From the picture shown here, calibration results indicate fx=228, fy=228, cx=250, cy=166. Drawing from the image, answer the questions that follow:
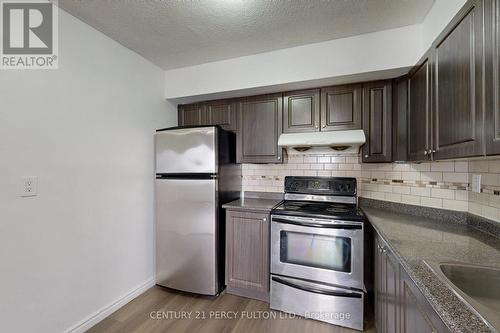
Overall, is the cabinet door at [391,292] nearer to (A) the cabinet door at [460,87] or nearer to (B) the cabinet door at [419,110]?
(A) the cabinet door at [460,87]

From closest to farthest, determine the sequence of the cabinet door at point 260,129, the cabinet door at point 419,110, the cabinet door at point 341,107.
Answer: the cabinet door at point 419,110
the cabinet door at point 341,107
the cabinet door at point 260,129

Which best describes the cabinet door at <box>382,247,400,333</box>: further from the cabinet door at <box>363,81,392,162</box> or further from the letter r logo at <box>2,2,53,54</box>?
the letter r logo at <box>2,2,53,54</box>

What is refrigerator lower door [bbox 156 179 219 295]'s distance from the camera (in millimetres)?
2250

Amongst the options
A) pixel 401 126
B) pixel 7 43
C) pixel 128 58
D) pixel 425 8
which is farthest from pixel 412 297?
pixel 128 58

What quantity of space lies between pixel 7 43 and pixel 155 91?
124 cm

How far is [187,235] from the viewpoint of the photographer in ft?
7.59

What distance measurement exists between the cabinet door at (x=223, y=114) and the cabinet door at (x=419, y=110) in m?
1.68

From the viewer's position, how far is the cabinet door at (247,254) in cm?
219

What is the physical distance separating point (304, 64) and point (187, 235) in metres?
2.03

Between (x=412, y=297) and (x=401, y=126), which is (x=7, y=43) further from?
(x=401, y=126)

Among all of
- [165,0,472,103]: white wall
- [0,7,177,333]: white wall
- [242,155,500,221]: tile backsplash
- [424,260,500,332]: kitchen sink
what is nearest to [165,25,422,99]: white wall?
[165,0,472,103]: white wall

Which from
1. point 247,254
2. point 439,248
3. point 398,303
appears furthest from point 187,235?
point 439,248

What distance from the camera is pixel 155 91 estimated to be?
2.59 meters

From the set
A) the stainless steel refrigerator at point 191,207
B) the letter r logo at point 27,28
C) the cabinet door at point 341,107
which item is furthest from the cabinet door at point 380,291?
the letter r logo at point 27,28
